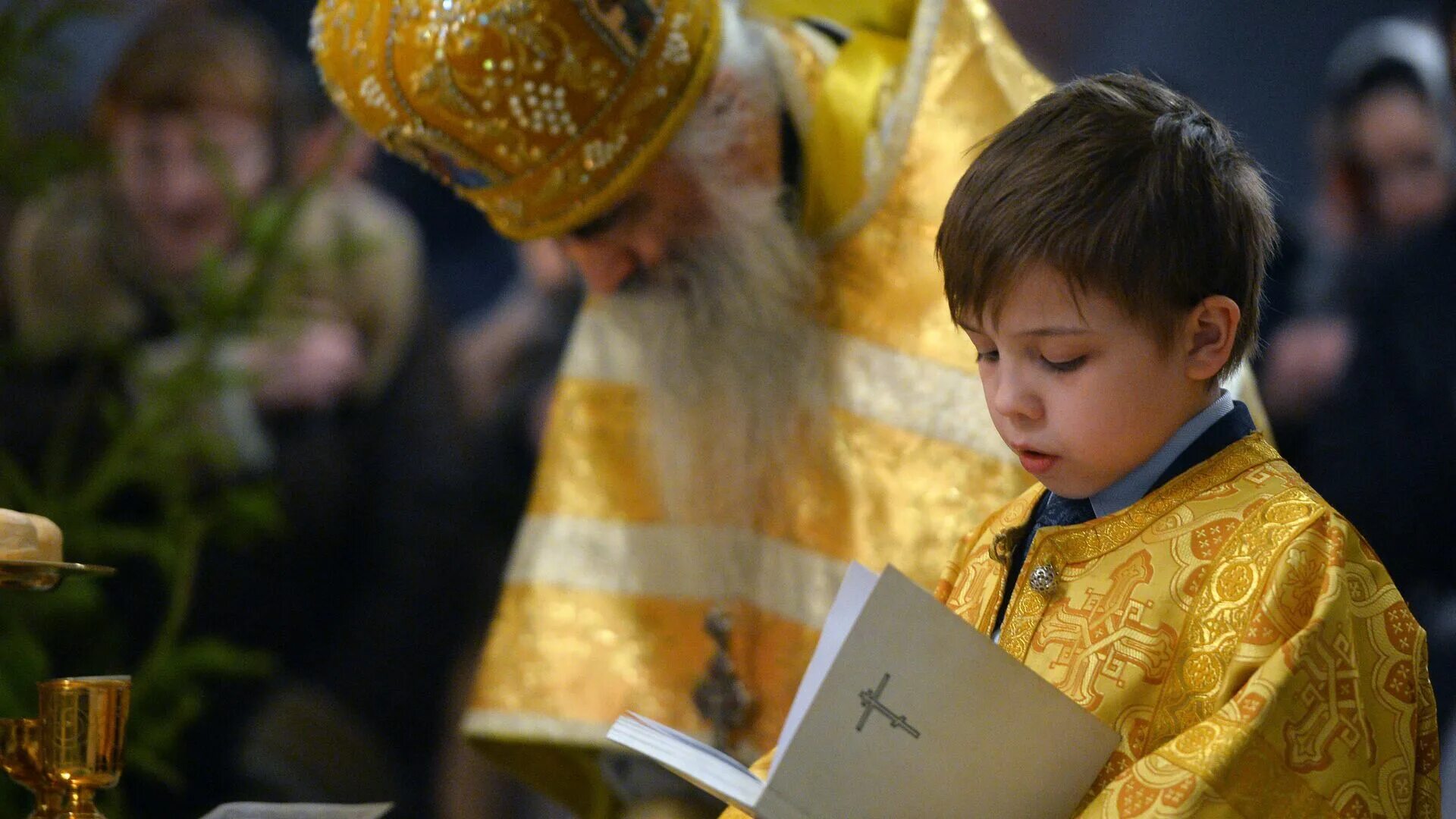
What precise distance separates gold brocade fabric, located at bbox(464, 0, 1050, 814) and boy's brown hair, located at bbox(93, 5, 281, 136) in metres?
1.35

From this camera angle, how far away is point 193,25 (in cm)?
339

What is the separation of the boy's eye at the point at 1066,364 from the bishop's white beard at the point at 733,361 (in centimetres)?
103

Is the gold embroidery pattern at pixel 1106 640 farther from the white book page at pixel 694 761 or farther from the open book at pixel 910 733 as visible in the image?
the white book page at pixel 694 761

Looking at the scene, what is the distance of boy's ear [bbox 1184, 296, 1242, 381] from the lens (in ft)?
3.68

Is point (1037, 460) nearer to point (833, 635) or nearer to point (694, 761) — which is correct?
point (833, 635)

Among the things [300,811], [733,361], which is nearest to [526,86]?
[733,361]

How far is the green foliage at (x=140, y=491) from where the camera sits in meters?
3.08

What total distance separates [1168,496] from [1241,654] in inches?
6.0

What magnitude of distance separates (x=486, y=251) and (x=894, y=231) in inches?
57.8

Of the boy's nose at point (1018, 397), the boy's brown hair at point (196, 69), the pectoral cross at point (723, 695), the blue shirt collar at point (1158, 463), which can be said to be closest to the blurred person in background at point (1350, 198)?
the pectoral cross at point (723, 695)

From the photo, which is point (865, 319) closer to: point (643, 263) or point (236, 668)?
point (643, 263)

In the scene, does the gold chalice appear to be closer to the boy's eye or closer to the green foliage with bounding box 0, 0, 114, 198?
the boy's eye

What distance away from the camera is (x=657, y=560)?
231 centimetres

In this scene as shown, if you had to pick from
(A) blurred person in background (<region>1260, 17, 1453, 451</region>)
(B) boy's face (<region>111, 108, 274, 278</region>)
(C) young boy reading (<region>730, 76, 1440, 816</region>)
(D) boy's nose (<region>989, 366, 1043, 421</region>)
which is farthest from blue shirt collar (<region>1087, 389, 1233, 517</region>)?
(B) boy's face (<region>111, 108, 274, 278</region>)
